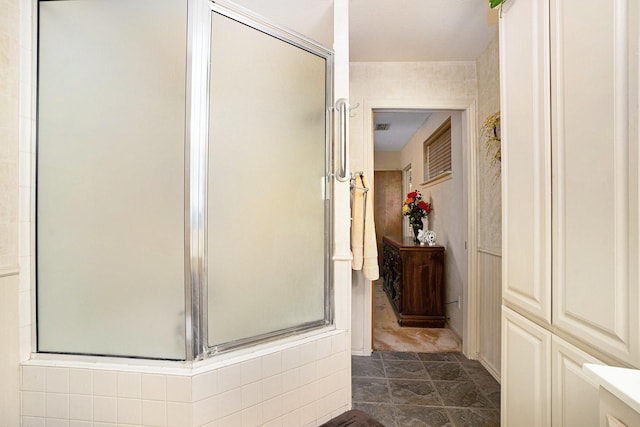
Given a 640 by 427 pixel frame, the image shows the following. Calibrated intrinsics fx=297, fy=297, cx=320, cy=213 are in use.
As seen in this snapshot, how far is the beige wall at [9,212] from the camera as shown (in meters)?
1.15

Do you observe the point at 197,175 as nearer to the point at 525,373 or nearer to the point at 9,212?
the point at 9,212

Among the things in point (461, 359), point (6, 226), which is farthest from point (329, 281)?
point (461, 359)

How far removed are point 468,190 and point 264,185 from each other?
72.5 inches

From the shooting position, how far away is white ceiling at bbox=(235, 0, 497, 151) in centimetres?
179

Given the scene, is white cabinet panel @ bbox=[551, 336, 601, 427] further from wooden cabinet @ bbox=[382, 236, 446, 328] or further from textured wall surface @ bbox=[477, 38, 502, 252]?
wooden cabinet @ bbox=[382, 236, 446, 328]

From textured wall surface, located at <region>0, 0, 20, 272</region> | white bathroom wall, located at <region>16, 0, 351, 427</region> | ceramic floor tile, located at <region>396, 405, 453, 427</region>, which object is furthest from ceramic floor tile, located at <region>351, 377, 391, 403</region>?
textured wall surface, located at <region>0, 0, 20, 272</region>

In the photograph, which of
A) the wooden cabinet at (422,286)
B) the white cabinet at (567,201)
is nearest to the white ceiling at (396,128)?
the wooden cabinet at (422,286)

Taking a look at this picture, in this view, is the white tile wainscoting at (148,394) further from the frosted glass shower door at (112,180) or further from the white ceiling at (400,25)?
the white ceiling at (400,25)

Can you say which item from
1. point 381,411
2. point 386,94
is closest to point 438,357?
point 381,411

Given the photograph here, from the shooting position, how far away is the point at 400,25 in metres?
2.04

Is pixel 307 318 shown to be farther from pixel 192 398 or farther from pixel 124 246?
pixel 124 246

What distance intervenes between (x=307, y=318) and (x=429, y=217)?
2882 mm

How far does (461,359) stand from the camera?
7.87ft

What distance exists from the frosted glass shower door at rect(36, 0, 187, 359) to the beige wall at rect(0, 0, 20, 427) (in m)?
0.07
